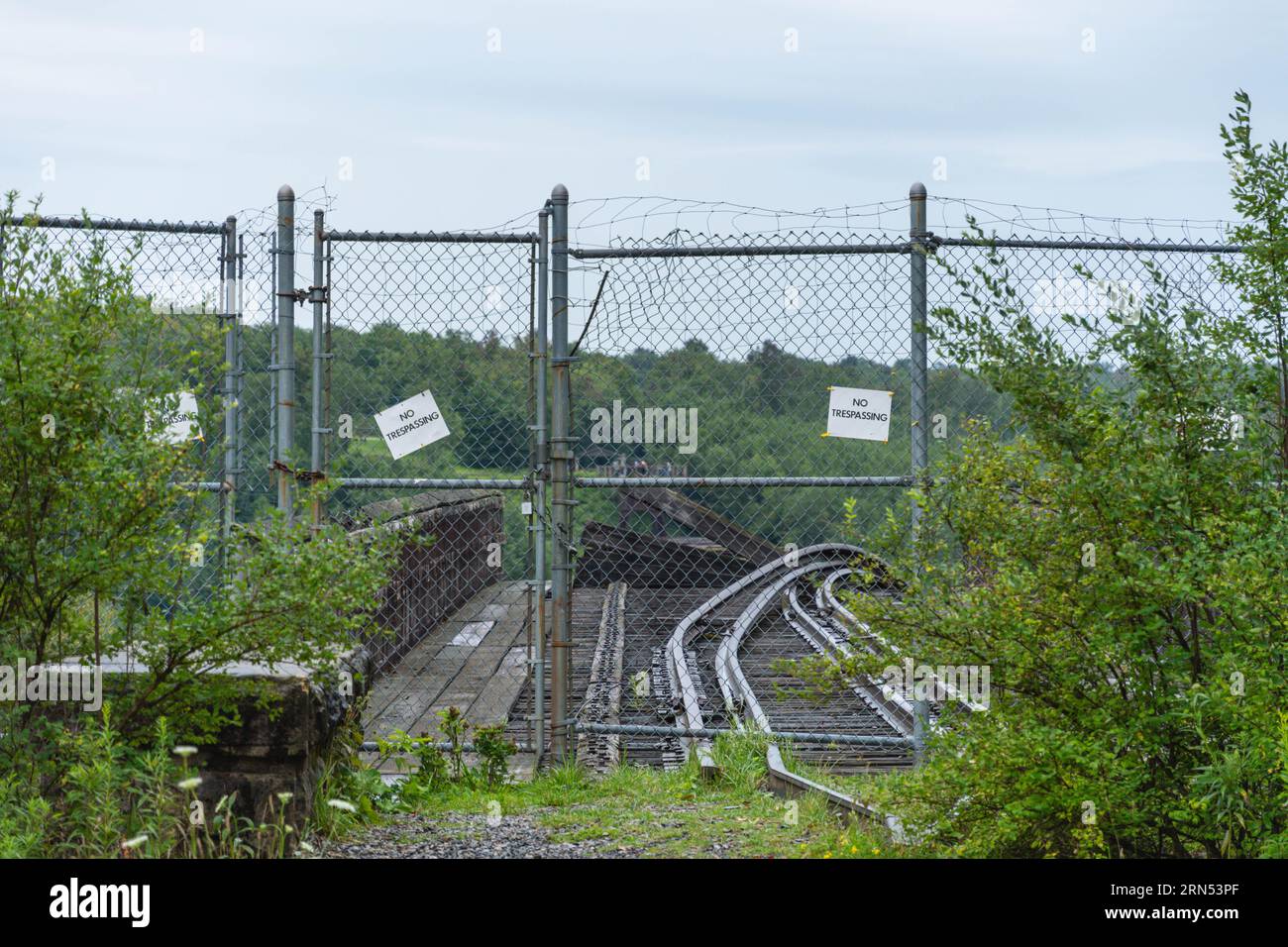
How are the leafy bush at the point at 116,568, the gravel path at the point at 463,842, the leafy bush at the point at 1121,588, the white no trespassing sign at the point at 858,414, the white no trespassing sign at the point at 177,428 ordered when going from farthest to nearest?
the white no trespassing sign at the point at 858,414, the gravel path at the point at 463,842, the white no trespassing sign at the point at 177,428, the leafy bush at the point at 116,568, the leafy bush at the point at 1121,588

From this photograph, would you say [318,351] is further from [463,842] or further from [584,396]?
[463,842]

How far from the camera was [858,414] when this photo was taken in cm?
713

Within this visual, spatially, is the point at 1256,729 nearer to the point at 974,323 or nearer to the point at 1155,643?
the point at 1155,643

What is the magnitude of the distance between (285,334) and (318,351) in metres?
0.22

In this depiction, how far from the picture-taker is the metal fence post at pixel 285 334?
24.2 ft

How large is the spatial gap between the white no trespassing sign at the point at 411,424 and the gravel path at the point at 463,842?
2.13 m

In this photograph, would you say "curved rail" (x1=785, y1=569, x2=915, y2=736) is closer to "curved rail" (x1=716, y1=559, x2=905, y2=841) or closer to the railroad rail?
the railroad rail

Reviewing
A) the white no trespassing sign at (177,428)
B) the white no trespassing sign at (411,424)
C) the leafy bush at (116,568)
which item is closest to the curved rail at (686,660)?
the white no trespassing sign at (411,424)

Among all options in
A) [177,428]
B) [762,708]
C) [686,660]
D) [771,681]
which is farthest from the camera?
[686,660]

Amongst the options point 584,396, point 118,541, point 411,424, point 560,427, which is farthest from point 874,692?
point 118,541

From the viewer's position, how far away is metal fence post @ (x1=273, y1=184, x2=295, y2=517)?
24.2ft

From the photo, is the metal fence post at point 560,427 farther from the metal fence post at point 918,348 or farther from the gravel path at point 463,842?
the metal fence post at point 918,348
